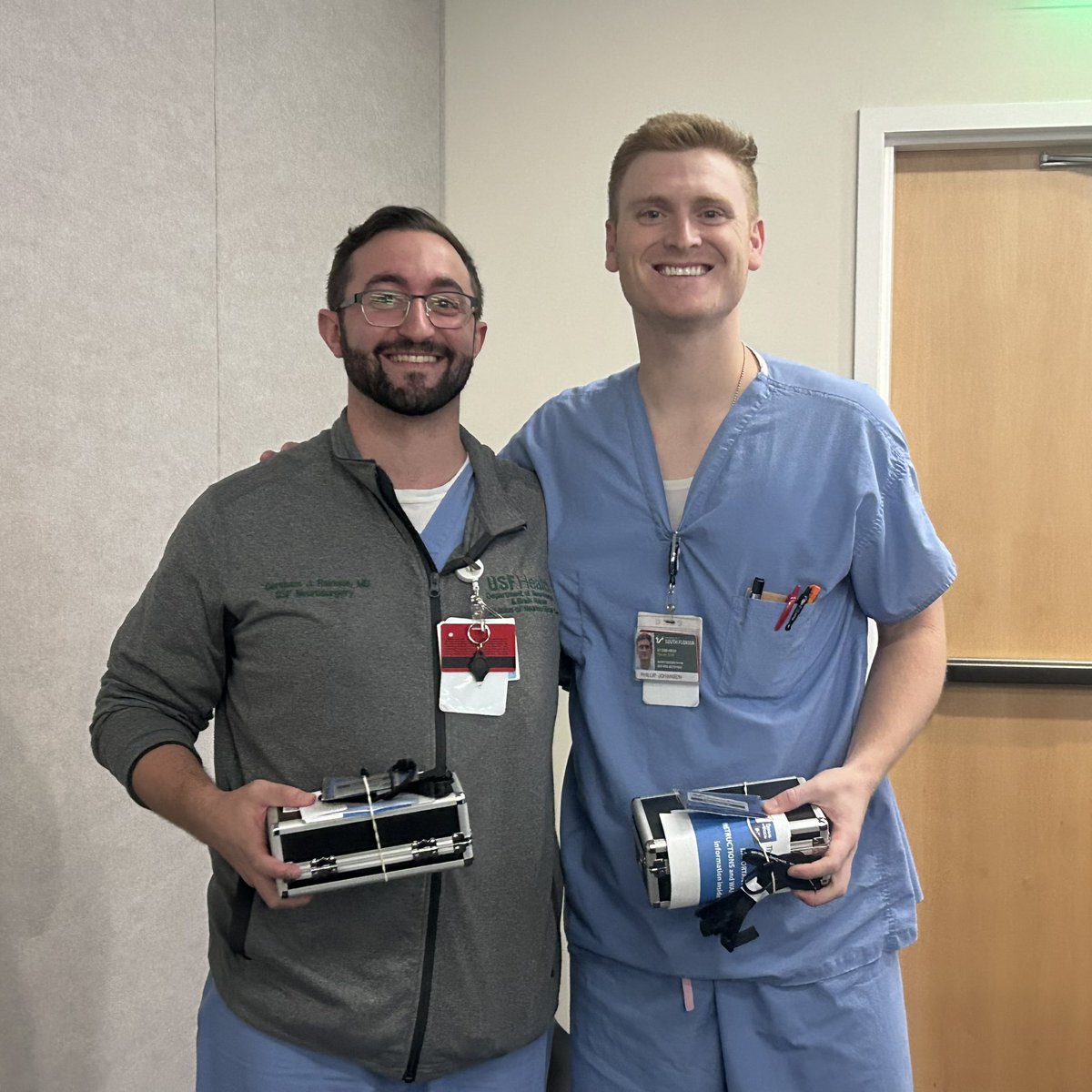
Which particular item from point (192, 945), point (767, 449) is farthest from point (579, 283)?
point (192, 945)

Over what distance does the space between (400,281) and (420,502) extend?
28 cm

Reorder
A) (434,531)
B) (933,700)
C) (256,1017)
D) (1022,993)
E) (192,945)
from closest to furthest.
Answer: (256,1017)
(434,531)
(933,700)
(192,945)
(1022,993)

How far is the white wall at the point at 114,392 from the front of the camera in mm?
1604

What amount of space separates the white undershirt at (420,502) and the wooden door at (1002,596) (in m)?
1.70

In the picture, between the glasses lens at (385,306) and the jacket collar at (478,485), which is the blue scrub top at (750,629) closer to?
the jacket collar at (478,485)

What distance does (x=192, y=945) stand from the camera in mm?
2023

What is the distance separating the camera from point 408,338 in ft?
4.67

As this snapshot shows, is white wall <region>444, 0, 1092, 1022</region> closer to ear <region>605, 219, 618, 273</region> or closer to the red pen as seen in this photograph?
ear <region>605, 219, 618, 273</region>

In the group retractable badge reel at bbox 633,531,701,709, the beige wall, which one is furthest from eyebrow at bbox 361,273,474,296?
the beige wall

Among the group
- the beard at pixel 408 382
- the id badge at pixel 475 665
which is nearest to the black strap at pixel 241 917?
the id badge at pixel 475 665

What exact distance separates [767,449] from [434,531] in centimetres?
45

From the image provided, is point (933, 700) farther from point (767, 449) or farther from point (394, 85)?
point (394, 85)

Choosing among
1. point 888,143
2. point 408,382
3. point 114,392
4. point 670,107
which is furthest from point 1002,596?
point 114,392

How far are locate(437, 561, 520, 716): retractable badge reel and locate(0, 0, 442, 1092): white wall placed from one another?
2.21ft
